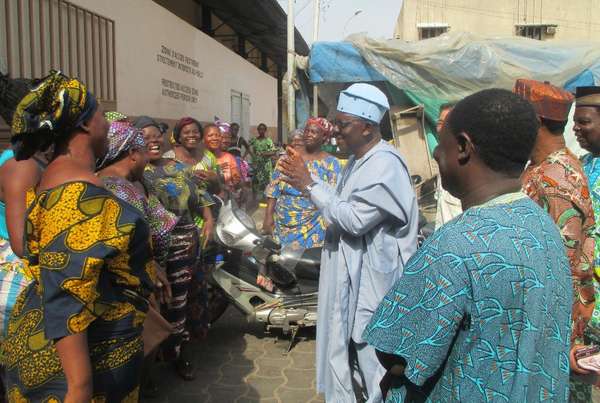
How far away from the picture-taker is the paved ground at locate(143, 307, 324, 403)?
379 centimetres

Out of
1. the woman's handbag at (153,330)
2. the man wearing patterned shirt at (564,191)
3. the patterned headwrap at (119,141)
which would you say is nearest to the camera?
the woman's handbag at (153,330)

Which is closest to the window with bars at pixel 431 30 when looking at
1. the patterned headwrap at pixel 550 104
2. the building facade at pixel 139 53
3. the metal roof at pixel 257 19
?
the metal roof at pixel 257 19

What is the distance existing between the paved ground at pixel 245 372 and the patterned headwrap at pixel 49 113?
250 centimetres

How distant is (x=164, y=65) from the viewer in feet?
29.5

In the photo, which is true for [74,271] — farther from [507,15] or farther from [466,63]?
[507,15]

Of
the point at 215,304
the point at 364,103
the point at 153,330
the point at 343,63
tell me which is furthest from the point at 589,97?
the point at 343,63

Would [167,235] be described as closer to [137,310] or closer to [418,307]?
[137,310]

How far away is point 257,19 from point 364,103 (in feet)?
46.6

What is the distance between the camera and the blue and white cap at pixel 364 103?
2973mm

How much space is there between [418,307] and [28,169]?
173 cm

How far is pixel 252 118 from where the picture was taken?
17.1 meters

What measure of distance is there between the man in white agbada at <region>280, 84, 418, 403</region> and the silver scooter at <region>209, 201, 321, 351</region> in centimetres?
152

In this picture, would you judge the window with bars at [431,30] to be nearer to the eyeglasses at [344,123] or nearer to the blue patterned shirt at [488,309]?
the eyeglasses at [344,123]

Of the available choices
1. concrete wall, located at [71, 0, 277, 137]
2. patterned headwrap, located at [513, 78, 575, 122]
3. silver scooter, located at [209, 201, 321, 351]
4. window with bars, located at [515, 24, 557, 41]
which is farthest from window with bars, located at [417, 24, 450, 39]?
patterned headwrap, located at [513, 78, 575, 122]
